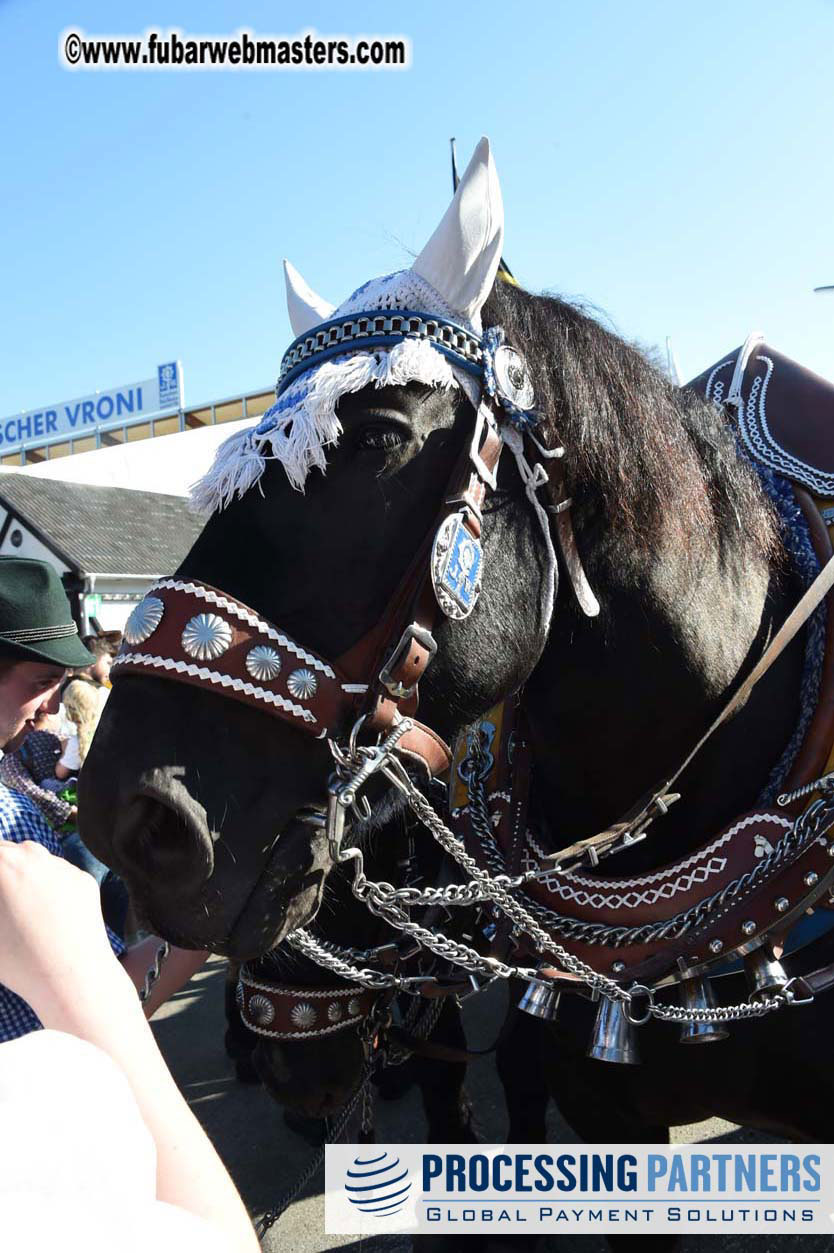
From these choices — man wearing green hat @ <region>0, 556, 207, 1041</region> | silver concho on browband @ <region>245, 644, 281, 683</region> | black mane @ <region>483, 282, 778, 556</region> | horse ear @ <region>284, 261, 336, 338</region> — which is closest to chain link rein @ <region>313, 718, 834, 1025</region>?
silver concho on browband @ <region>245, 644, 281, 683</region>

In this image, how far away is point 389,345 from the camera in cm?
148

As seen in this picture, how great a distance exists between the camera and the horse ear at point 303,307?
1.82 meters

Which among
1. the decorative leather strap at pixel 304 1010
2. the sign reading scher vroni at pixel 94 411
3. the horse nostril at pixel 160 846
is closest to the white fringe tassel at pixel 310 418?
the horse nostril at pixel 160 846

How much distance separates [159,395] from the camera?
30375 millimetres

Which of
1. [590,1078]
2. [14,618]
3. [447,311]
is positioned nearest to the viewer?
[447,311]

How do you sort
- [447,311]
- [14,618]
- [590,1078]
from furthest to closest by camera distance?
[14,618] → [590,1078] → [447,311]

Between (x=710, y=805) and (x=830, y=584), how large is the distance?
0.46m

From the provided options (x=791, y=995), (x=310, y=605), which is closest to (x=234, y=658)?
(x=310, y=605)

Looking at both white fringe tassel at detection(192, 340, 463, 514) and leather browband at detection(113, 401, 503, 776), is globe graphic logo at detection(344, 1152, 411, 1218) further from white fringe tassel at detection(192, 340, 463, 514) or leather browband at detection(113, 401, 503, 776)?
white fringe tassel at detection(192, 340, 463, 514)

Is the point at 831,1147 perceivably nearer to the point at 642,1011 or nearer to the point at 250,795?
the point at 642,1011

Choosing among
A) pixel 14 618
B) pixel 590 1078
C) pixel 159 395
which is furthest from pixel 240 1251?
pixel 159 395

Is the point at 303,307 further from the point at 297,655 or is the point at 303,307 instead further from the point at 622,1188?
the point at 622,1188

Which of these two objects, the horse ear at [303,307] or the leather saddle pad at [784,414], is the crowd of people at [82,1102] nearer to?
the horse ear at [303,307]

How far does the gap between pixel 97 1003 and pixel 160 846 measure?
19.8 inches
